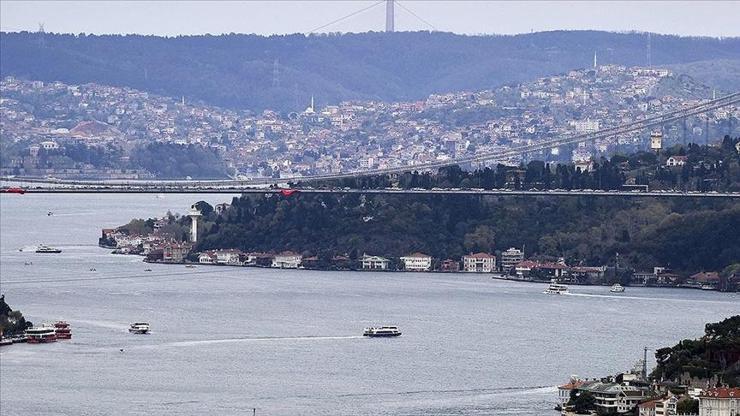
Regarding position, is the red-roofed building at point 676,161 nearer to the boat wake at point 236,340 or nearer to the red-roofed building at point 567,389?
the boat wake at point 236,340

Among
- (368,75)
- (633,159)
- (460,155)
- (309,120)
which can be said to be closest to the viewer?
(633,159)

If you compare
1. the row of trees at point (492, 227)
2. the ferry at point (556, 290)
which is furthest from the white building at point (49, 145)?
the ferry at point (556, 290)

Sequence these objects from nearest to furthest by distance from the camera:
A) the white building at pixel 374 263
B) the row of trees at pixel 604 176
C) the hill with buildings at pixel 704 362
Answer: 1. the hill with buildings at pixel 704 362
2. the white building at pixel 374 263
3. the row of trees at pixel 604 176

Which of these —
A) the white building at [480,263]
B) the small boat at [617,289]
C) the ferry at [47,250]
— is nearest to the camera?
the small boat at [617,289]

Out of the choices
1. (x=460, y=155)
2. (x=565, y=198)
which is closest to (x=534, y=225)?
(x=565, y=198)

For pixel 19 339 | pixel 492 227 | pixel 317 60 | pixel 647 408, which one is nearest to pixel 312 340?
pixel 19 339

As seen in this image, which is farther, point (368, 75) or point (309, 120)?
point (368, 75)

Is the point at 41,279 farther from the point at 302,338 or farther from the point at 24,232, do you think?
the point at 24,232
